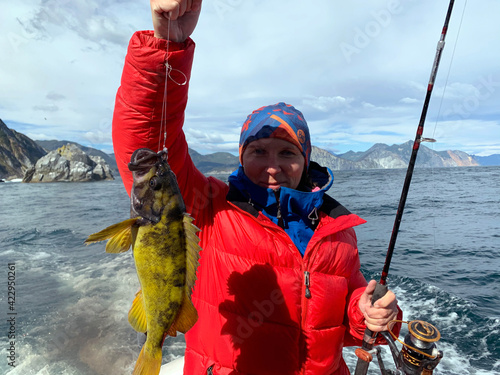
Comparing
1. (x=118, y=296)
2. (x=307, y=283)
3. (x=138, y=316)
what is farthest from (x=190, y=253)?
(x=118, y=296)

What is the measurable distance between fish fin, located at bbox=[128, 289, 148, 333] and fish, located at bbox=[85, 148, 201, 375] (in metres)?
0.07

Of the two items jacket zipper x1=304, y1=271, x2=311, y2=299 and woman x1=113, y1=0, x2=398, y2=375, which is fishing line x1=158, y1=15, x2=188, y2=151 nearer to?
→ woman x1=113, y1=0, x2=398, y2=375

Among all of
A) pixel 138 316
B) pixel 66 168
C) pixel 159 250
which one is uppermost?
pixel 159 250

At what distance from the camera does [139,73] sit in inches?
79.3

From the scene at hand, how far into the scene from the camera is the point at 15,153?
15300 cm

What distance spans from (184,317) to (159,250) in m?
0.54

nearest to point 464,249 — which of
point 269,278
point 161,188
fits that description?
point 269,278

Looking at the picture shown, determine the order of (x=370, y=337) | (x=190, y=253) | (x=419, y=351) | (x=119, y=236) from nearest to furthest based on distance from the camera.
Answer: (x=119, y=236)
(x=190, y=253)
(x=419, y=351)
(x=370, y=337)

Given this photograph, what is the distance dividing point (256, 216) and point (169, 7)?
1.71 meters

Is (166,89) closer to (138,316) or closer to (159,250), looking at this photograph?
(159,250)

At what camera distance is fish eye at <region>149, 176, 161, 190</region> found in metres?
1.98

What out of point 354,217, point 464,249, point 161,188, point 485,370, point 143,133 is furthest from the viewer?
point 464,249

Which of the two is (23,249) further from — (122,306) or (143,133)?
(143,133)

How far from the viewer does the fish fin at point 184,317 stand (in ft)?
6.91
